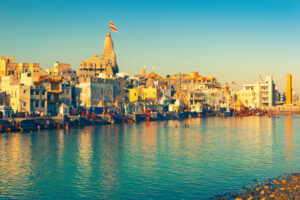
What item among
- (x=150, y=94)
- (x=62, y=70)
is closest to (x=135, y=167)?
(x=150, y=94)

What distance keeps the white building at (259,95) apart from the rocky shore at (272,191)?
158 meters

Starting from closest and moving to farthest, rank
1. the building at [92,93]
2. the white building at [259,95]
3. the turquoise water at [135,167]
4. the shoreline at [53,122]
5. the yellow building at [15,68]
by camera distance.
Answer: the turquoise water at [135,167], the shoreline at [53,122], the building at [92,93], the yellow building at [15,68], the white building at [259,95]

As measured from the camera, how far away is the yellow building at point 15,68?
133m

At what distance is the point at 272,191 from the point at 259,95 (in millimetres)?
165605

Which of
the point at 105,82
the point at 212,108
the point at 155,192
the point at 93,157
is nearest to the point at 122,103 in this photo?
the point at 105,82

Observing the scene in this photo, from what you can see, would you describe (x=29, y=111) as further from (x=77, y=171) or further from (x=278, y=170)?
(x=278, y=170)

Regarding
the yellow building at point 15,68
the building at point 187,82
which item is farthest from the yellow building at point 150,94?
the yellow building at point 15,68

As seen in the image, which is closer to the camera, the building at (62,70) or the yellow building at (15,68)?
the yellow building at (15,68)

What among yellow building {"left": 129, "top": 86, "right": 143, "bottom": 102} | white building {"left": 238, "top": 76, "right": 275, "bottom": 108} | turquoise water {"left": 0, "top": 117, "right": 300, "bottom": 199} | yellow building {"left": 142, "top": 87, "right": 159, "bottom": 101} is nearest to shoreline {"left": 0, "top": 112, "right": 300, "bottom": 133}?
turquoise water {"left": 0, "top": 117, "right": 300, "bottom": 199}

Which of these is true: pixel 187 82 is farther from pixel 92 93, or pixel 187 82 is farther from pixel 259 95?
pixel 92 93

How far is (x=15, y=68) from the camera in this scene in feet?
445

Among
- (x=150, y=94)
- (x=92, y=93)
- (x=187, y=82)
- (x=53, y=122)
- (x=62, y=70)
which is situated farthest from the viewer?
(x=187, y=82)

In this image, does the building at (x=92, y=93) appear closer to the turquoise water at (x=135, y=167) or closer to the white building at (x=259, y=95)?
the turquoise water at (x=135, y=167)

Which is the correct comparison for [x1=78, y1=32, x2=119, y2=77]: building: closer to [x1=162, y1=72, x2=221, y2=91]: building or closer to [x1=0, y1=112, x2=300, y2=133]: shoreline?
[x1=162, y1=72, x2=221, y2=91]: building
